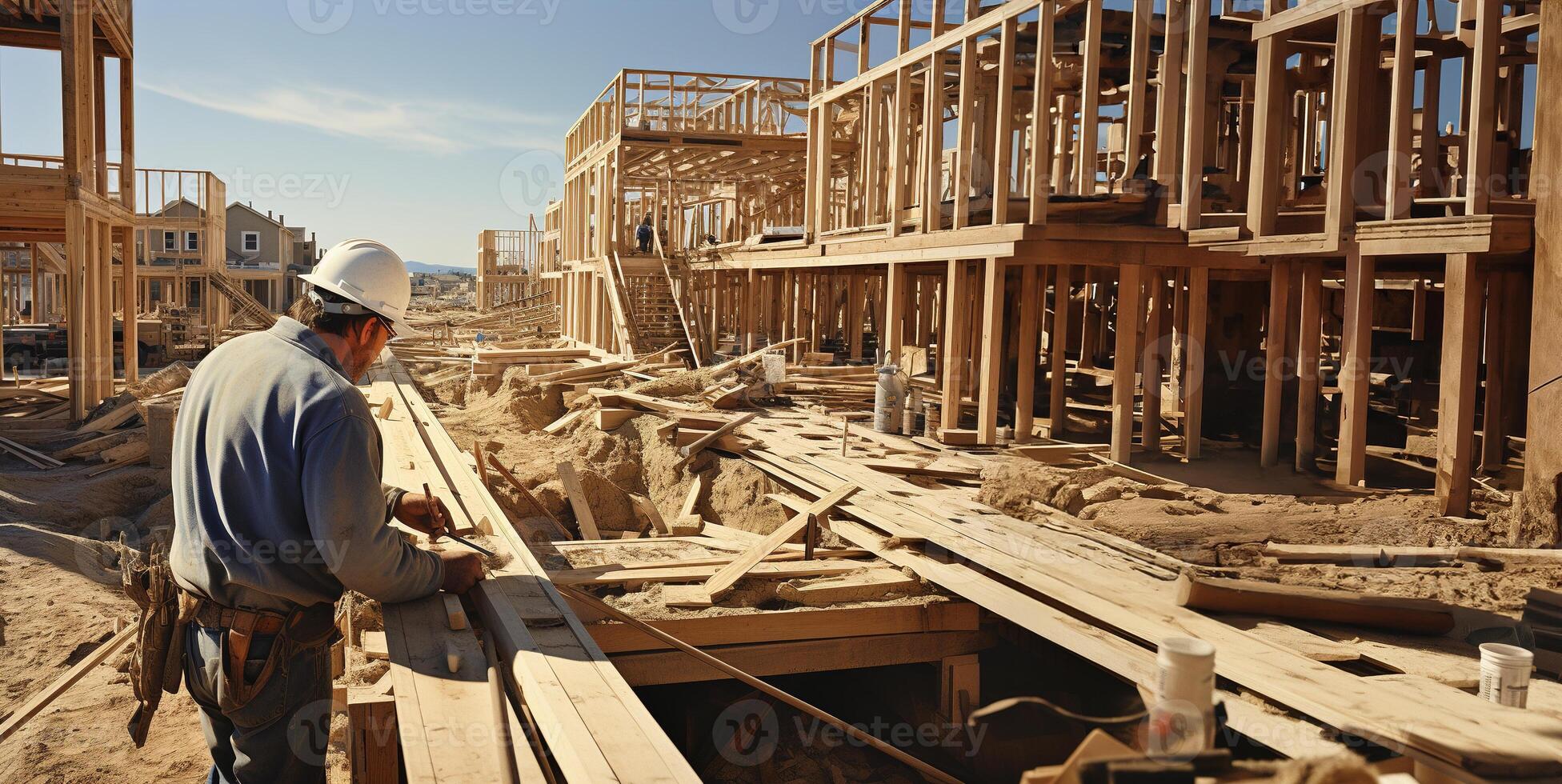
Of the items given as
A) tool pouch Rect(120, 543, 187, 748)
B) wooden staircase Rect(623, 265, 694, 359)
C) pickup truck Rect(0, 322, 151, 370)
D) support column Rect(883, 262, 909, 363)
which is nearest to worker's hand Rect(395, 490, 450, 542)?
tool pouch Rect(120, 543, 187, 748)

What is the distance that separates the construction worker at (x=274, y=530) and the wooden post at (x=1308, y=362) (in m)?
9.19

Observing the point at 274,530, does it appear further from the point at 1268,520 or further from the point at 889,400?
the point at 889,400

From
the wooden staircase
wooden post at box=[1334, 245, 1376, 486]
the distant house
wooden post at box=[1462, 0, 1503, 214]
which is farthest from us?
the distant house

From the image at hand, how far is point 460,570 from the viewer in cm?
461

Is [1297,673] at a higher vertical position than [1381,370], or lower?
lower

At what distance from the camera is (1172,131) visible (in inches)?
448

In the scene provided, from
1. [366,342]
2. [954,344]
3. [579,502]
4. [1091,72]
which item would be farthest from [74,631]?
[1091,72]

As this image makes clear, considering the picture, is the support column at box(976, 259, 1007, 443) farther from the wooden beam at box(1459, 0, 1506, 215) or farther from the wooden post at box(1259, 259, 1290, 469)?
the wooden beam at box(1459, 0, 1506, 215)

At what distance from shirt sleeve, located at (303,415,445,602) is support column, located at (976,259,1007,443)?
8957 mm

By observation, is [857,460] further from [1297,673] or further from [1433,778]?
[1433,778]

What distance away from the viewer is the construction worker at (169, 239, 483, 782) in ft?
11.7

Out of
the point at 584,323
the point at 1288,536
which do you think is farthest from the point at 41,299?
the point at 1288,536

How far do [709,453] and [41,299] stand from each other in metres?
40.1

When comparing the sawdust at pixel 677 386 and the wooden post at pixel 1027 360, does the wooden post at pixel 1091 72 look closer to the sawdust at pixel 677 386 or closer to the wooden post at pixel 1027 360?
the wooden post at pixel 1027 360
